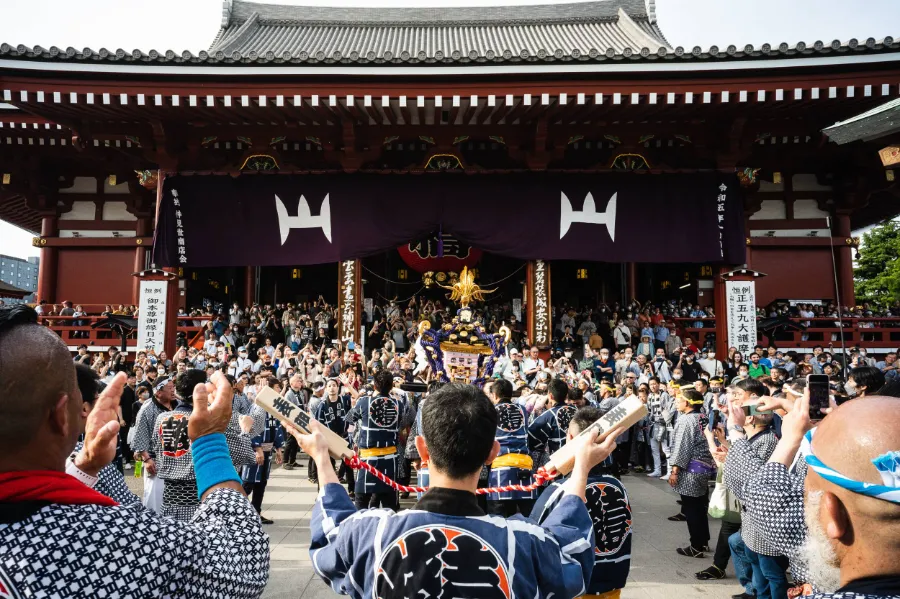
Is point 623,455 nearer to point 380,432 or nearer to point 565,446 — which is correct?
point 380,432

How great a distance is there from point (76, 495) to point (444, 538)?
0.87 metres

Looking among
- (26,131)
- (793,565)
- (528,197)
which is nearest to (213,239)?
(26,131)

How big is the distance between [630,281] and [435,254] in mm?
5767

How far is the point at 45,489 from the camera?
1.08 metres

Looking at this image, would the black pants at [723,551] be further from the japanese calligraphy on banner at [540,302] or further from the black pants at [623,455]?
the japanese calligraphy on banner at [540,302]

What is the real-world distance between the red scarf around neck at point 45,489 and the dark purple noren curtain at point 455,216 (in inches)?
388

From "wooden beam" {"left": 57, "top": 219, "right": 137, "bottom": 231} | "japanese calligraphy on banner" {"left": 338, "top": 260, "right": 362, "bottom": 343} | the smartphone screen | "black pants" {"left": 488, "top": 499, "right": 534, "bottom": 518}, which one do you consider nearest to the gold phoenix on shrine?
"black pants" {"left": 488, "top": 499, "right": 534, "bottom": 518}

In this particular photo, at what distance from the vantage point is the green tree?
25734 millimetres

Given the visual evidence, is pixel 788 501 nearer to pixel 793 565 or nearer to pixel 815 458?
pixel 793 565

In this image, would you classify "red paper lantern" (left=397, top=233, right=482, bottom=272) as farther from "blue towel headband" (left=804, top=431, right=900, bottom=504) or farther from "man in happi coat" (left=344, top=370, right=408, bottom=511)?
"blue towel headband" (left=804, top=431, right=900, bottom=504)

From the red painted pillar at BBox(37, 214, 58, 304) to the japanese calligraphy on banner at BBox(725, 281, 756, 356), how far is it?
1449cm

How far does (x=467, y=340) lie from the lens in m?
7.07

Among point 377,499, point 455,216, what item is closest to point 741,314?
point 455,216

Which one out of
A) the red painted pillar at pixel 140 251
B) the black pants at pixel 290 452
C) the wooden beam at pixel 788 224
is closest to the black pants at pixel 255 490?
the black pants at pixel 290 452
